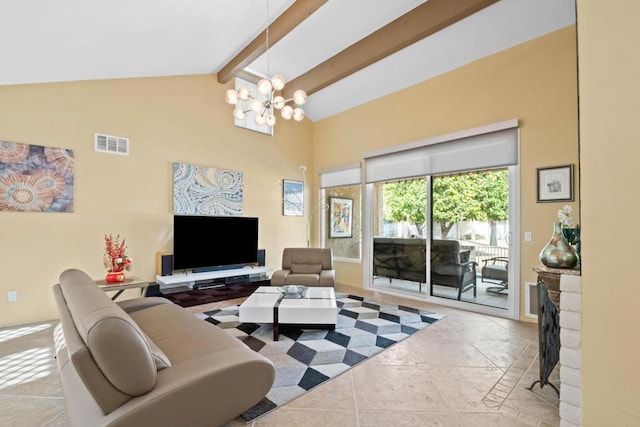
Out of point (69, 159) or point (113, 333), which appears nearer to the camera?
point (113, 333)

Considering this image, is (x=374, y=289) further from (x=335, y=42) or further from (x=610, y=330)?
(x=610, y=330)

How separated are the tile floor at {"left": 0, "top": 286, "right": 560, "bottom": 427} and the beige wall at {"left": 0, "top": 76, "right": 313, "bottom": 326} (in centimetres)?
82

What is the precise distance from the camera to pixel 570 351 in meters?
1.67

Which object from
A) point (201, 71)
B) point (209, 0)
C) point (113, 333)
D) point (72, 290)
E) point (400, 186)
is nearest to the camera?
point (113, 333)

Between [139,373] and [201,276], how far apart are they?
3082 mm

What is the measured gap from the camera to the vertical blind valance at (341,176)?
18.2ft

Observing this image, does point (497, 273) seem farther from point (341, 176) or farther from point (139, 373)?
point (139, 373)

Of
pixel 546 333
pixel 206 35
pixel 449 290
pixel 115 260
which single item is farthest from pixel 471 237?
pixel 115 260

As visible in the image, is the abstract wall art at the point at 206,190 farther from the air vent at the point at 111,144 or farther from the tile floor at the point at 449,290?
the tile floor at the point at 449,290

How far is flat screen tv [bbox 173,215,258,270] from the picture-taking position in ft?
13.9

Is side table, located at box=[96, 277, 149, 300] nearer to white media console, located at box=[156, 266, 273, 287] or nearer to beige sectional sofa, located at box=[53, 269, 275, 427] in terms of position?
white media console, located at box=[156, 266, 273, 287]

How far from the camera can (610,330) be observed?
72 centimetres

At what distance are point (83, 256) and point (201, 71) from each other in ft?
10.6

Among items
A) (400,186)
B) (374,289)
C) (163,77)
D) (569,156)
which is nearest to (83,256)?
(163,77)
